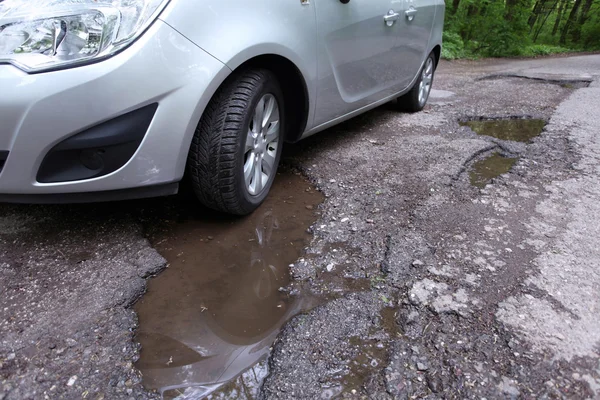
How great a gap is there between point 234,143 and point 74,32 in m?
0.81

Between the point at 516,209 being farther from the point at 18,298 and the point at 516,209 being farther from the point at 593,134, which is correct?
the point at 18,298

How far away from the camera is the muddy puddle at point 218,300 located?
59.7 inches

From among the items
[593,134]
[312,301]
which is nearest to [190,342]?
[312,301]

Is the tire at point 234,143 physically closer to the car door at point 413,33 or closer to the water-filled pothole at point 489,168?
the water-filled pothole at point 489,168

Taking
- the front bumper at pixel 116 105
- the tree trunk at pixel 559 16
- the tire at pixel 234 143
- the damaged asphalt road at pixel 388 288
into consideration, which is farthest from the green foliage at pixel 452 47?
the tree trunk at pixel 559 16

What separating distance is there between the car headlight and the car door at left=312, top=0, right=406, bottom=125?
116 centimetres

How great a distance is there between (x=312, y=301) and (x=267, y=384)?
46 centimetres

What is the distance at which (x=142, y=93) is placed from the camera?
1797mm

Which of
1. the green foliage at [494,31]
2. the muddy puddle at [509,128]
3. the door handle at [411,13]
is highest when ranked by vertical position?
the door handle at [411,13]

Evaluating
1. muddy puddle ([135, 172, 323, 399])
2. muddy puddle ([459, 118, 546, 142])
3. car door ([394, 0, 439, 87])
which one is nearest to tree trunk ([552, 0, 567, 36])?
muddy puddle ([459, 118, 546, 142])

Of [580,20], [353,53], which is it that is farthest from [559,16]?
[353,53]

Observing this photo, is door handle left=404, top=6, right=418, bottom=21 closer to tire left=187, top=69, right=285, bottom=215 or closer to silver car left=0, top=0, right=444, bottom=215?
silver car left=0, top=0, right=444, bottom=215

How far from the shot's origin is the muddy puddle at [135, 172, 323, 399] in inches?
59.7

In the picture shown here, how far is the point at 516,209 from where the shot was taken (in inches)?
101
